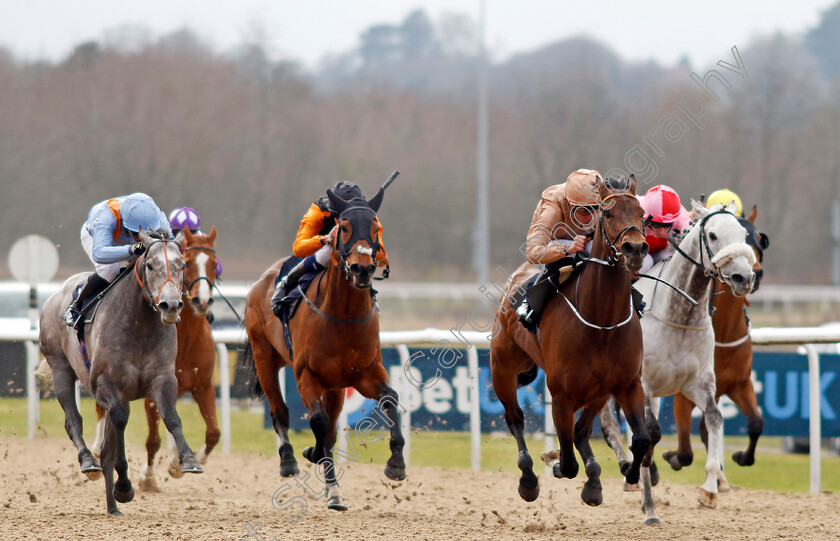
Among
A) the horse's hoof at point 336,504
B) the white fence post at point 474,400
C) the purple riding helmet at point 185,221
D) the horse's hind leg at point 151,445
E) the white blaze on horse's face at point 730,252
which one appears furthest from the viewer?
the white fence post at point 474,400

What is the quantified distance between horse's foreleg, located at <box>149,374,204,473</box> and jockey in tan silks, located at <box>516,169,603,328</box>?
1.80m

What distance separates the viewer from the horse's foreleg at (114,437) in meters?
5.30

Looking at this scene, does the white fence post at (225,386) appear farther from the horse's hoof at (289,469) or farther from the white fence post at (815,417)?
the white fence post at (815,417)

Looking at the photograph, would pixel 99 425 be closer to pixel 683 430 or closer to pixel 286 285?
pixel 286 285

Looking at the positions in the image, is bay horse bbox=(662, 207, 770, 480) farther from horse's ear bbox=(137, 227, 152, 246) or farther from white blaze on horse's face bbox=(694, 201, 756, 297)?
horse's ear bbox=(137, 227, 152, 246)

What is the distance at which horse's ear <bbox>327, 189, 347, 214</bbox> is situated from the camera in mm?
5184

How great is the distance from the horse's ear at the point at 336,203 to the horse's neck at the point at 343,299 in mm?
315

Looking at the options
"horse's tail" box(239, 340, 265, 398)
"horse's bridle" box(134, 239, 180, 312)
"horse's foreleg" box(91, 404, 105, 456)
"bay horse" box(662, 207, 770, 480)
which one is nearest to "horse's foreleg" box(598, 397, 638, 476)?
"bay horse" box(662, 207, 770, 480)

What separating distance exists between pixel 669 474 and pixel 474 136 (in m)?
22.7

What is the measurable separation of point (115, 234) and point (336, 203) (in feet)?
4.78

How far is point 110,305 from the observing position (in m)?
5.55

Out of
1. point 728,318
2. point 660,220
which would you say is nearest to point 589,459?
point 728,318

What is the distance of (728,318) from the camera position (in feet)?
20.3

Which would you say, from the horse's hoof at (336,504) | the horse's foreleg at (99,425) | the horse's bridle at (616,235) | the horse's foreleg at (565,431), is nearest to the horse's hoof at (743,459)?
the horse's foreleg at (565,431)
